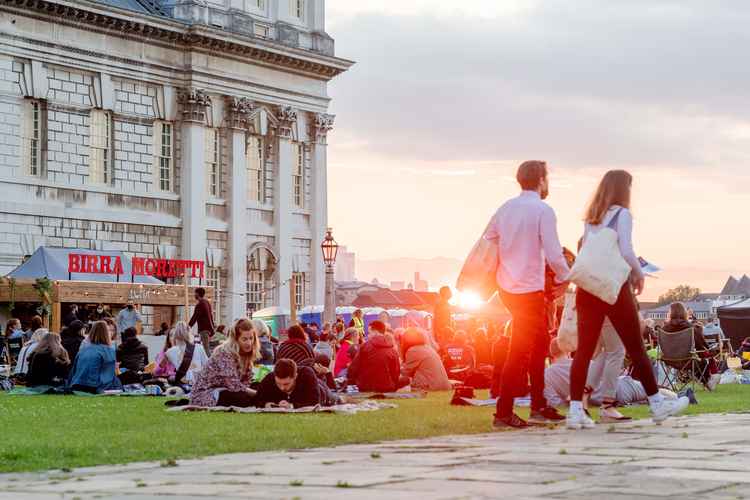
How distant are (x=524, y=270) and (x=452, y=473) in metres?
4.71

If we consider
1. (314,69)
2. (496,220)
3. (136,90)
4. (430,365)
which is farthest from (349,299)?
(496,220)

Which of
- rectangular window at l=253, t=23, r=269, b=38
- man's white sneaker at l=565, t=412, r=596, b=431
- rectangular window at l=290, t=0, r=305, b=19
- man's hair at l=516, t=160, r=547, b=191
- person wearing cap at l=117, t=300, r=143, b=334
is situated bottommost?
man's white sneaker at l=565, t=412, r=596, b=431

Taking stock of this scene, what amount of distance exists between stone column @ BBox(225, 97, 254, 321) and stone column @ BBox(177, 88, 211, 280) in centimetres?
156

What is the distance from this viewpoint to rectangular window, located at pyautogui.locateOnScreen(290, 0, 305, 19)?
181 ft

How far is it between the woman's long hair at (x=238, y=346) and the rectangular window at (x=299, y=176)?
125 feet

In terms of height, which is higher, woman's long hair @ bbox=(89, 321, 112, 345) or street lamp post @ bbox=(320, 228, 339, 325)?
street lamp post @ bbox=(320, 228, 339, 325)

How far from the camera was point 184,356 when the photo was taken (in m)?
25.1

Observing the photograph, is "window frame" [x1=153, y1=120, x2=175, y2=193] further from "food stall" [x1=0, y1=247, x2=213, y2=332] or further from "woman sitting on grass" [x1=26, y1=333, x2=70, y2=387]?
"woman sitting on grass" [x1=26, y1=333, x2=70, y2=387]

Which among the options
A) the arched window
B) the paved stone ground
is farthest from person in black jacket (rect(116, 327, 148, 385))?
the arched window

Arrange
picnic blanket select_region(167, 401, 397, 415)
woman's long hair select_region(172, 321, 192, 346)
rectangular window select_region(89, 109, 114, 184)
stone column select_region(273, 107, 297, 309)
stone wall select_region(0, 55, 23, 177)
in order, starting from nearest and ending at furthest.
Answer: picnic blanket select_region(167, 401, 397, 415), woman's long hair select_region(172, 321, 192, 346), stone wall select_region(0, 55, 23, 177), rectangular window select_region(89, 109, 114, 184), stone column select_region(273, 107, 297, 309)

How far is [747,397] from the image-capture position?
21.9m

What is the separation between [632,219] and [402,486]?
5.77m

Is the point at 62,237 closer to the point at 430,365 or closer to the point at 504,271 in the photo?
the point at 430,365

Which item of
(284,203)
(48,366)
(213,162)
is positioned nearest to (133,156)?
(213,162)
